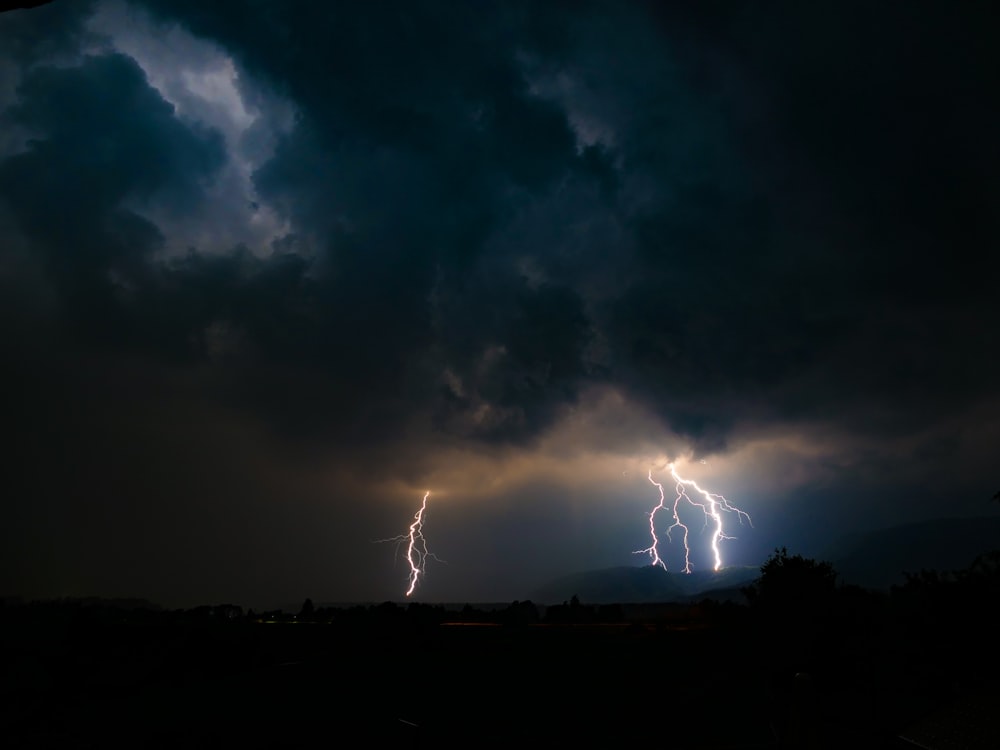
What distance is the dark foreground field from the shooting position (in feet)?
46.1

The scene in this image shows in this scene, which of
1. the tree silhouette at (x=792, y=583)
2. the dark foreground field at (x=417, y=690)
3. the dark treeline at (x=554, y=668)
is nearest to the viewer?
the dark treeline at (x=554, y=668)

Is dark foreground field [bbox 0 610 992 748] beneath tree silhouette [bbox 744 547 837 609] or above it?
beneath

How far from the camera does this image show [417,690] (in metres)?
18.7

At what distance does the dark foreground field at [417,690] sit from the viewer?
14.1 m

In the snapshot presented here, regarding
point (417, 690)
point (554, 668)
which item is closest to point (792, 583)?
point (554, 668)

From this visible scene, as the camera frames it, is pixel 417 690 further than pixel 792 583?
No

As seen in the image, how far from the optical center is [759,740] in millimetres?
14289

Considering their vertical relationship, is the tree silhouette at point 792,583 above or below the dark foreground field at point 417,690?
above

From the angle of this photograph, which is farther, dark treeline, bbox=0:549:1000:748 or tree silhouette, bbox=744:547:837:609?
tree silhouette, bbox=744:547:837:609

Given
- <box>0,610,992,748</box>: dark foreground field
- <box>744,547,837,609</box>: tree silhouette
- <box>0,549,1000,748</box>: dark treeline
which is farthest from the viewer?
<box>744,547,837,609</box>: tree silhouette

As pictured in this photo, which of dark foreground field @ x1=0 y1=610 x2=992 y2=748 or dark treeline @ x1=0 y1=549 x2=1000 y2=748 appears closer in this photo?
dark treeline @ x1=0 y1=549 x2=1000 y2=748

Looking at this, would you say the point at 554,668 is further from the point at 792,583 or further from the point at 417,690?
the point at 792,583

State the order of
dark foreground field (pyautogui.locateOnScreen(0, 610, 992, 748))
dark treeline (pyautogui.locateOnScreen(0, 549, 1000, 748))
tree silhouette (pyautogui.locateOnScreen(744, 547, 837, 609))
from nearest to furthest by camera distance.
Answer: dark treeline (pyautogui.locateOnScreen(0, 549, 1000, 748)) < dark foreground field (pyautogui.locateOnScreen(0, 610, 992, 748)) < tree silhouette (pyautogui.locateOnScreen(744, 547, 837, 609))

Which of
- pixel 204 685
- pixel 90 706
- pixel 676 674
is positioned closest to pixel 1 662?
pixel 90 706
